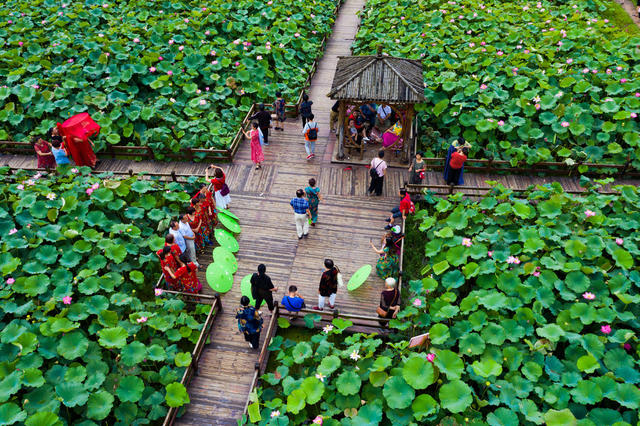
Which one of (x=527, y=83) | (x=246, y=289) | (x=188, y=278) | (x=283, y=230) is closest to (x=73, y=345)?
(x=188, y=278)

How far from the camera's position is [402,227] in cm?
1005

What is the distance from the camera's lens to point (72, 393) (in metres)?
6.70

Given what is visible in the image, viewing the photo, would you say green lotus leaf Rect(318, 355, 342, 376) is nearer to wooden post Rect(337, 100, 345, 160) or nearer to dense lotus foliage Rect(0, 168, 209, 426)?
dense lotus foliage Rect(0, 168, 209, 426)

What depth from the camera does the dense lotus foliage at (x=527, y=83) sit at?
40.4 ft

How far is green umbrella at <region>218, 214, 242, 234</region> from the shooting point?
401 inches

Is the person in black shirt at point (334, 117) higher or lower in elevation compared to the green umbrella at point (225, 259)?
higher

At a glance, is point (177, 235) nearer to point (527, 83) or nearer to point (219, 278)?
point (219, 278)

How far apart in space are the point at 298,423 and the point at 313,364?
1.18 metres

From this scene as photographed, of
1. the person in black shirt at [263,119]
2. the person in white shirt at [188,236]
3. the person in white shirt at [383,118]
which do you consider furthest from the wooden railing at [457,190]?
the person in white shirt at [188,236]

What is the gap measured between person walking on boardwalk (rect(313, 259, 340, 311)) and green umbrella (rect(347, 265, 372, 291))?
51cm

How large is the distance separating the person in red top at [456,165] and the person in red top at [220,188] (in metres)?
6.02

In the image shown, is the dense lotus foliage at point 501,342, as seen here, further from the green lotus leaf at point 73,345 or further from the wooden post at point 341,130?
the wooden post at point 341,130

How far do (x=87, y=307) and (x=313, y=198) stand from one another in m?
5.27

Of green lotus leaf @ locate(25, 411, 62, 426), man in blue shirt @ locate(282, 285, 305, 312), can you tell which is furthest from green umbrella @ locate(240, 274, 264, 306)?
green lotus leaf @ locate(25, 411, 62, 426)
